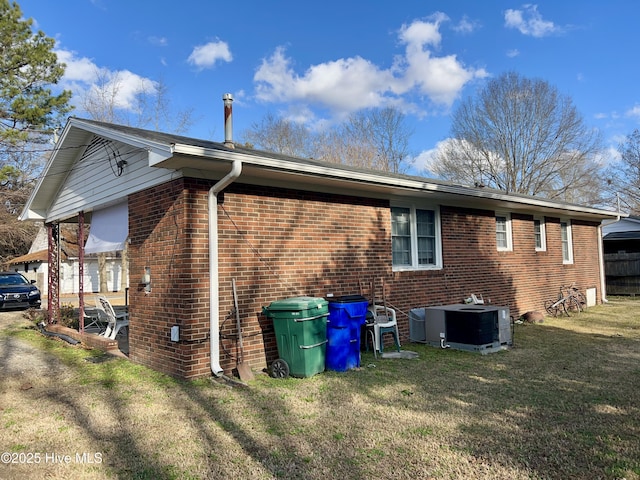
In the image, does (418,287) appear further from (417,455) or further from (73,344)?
(73,344)

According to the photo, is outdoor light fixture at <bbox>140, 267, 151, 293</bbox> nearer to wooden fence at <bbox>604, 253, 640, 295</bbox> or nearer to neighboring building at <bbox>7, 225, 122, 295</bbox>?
wooden fence at <bbox>604, 253, 640, 295</bbox>

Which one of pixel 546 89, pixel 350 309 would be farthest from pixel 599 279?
pixel 546 89

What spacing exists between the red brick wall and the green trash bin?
581mm

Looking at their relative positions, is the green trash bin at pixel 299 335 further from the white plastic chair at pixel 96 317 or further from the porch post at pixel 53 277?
the porch post at pixel 53 277

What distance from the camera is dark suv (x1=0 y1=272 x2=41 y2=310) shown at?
16516mm

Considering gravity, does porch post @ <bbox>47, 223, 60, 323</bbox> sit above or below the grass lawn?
above

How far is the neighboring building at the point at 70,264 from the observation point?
26078 millimetres

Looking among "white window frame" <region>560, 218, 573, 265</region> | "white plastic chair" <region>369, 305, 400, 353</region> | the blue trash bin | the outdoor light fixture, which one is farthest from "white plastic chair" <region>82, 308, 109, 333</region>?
"white window frame" <region>560, 218, 573, 265</region>

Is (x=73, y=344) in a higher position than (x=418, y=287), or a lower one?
lower

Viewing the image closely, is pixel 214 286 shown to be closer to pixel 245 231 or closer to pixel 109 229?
pixel 245 231

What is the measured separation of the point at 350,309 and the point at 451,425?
2.37m

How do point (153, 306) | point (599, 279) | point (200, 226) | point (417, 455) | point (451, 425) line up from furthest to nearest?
1. point (599, 279)
2. point (153, 306)
3. point (200, 226)
4. point (451, 425)
5. point (417, 455)

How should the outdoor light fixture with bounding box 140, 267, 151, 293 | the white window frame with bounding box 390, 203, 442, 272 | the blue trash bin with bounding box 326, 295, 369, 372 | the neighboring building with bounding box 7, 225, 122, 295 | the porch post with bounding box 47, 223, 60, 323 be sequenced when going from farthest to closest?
the neighboring building with bounding box 7, 225, 122, 295
the porch post with bounding box 47, 223, 60, 323
the white window frame with bounding box 390, 203, 442, 272
the outdoor light fixture with bounding box 140, 267, 151, 293
the blue trash bin with bounding box 326, 295, 369, 372

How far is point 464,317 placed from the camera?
7898 millimetres
